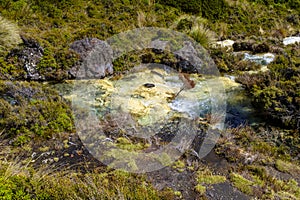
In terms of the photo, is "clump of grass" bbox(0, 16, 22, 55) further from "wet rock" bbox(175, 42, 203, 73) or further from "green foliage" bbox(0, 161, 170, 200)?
"wet rock" bbox(175, 42, 203, 73)

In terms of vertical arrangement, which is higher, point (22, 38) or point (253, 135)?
point (22, 38)

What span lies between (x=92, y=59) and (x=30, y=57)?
5.55 feet

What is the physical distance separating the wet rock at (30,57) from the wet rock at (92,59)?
0.93 meters

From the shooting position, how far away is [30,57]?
7.81m

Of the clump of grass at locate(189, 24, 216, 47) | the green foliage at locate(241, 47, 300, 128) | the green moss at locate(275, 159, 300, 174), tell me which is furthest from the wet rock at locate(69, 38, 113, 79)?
the green moss at locate(275, 159, 300, 174)

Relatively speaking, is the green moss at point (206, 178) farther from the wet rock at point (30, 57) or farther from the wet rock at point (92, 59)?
the wet rock at point (30, 57)

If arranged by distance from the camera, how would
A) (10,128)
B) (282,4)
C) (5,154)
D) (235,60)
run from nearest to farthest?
(5,154) → (10,128) → (235,60) → (282,4)

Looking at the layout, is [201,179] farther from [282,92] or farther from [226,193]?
[282,92]

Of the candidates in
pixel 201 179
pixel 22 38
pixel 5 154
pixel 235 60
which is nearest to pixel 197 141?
pixel 201 179

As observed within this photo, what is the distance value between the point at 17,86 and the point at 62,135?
1.84m

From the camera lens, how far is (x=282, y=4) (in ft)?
50.0

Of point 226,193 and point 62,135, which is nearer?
point 226,193

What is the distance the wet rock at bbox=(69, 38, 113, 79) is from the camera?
814 centimetres

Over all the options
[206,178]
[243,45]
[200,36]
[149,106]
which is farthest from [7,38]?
[243,45]
